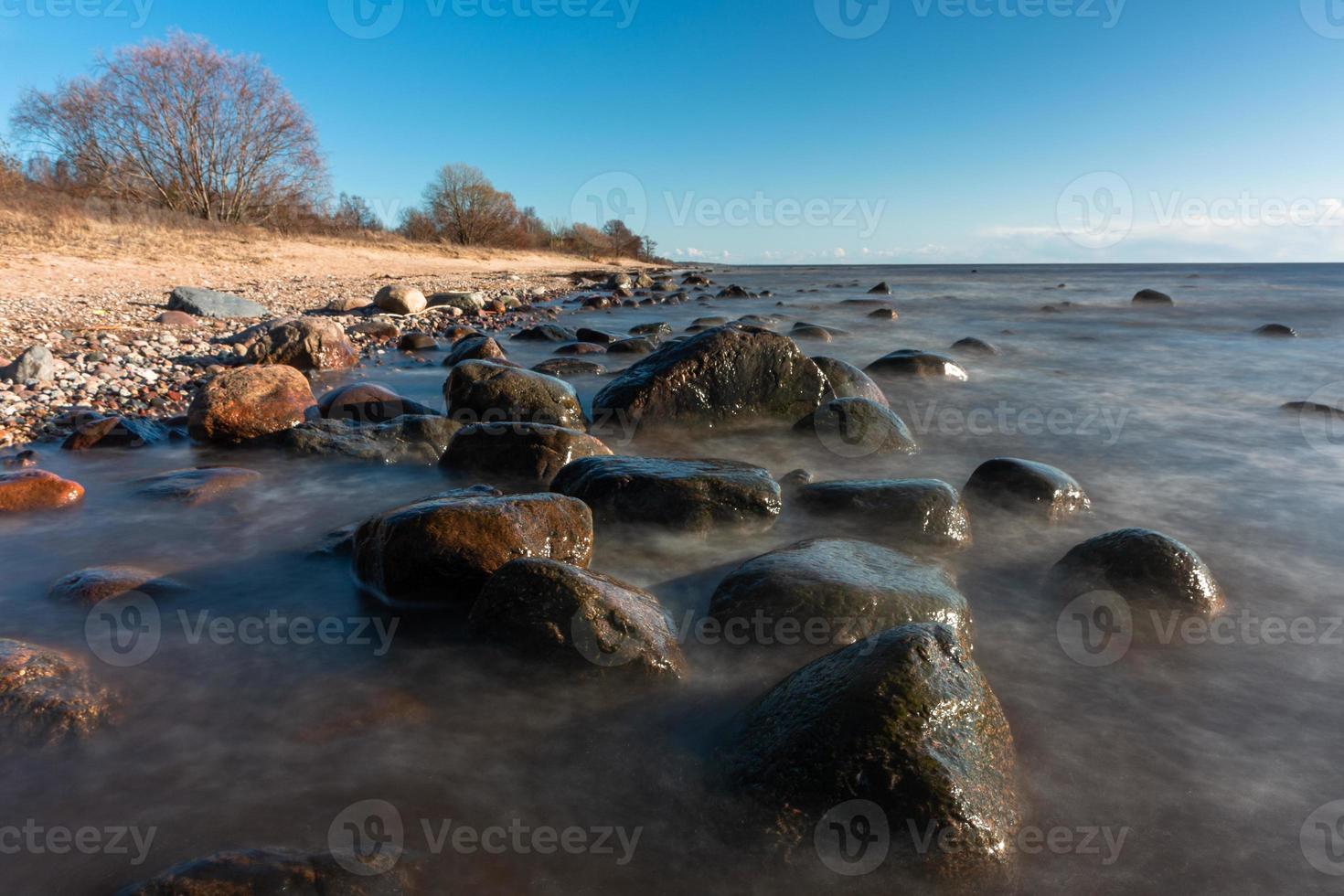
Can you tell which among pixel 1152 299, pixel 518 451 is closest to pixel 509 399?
pixel 518 451

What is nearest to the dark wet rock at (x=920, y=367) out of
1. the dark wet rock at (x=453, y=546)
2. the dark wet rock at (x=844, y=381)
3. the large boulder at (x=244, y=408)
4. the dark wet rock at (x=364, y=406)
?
the dark wet rock at (x=844, y=381)

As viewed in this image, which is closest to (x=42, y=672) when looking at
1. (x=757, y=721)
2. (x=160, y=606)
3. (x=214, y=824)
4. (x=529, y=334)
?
(x=160, y=606)

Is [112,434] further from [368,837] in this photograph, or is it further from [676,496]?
[368,837]

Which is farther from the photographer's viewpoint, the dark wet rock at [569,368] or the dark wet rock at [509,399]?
the dark wet rock at [569,368]

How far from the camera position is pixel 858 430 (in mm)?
4715

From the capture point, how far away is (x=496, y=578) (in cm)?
230

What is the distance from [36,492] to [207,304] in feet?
20.5

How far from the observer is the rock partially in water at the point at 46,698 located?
6.11 ft

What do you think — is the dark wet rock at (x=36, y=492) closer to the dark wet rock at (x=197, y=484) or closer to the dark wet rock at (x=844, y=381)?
the dark wet rock at (x=197, y=484)

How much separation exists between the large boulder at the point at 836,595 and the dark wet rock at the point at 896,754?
1.47ft

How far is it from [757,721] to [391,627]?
1295 mm

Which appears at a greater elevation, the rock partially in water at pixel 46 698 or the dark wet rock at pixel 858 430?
the dark wet rock at pixel 858 430

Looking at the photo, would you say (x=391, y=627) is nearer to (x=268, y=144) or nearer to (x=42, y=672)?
(x=42, y=672)

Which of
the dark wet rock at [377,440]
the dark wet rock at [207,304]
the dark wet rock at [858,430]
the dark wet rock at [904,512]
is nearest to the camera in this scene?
the dark wet rock at [904,512]
